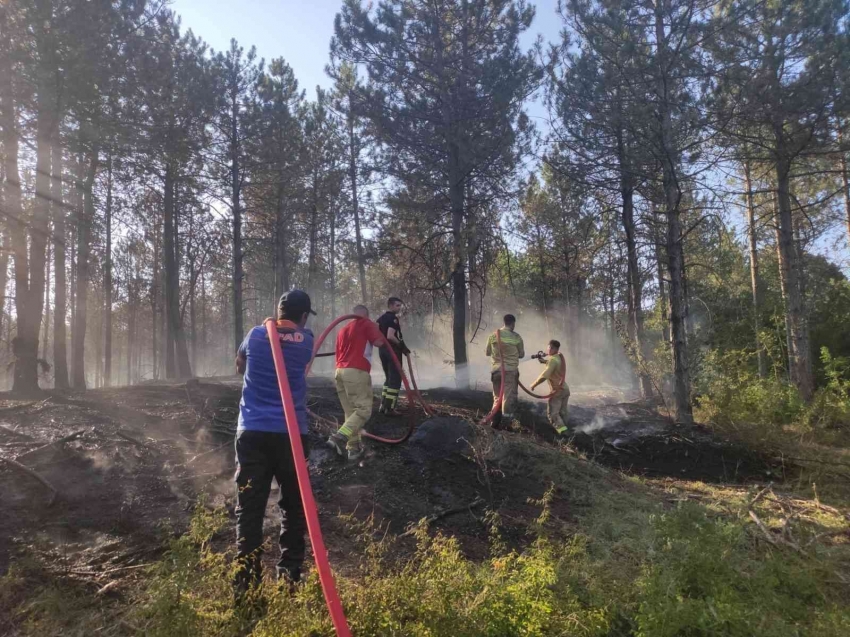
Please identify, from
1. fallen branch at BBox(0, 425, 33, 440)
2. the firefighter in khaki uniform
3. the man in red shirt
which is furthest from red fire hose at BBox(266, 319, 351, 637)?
the firefighter in khaki uniform

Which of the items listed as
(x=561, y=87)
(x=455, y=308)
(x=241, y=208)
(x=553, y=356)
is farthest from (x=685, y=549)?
(x=241, y=208)

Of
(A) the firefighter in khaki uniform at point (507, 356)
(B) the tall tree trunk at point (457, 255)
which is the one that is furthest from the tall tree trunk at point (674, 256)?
(B) the tall tree trunk at point (457, 255)

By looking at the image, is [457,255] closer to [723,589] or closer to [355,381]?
[355,381]

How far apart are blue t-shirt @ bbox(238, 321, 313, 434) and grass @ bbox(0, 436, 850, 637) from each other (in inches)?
22.3

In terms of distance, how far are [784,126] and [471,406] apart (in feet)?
29.0

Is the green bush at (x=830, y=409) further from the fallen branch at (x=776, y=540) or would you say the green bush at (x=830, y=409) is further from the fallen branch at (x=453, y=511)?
the fallen branch at (x=453, y=511)

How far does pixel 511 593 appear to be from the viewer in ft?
9.11

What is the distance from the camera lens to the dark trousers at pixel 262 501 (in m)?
2.98


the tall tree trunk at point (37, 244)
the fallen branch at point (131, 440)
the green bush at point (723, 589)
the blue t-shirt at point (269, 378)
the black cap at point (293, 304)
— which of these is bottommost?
the green bush at point (723, 589)

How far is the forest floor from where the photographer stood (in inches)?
147

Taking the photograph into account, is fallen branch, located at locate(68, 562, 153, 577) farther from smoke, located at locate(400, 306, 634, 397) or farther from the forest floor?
smoke, located at locate(400, 306, 634, 397)

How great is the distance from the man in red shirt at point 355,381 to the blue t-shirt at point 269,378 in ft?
7.32

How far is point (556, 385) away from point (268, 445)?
6.61 meters

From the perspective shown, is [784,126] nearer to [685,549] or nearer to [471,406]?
[471,406]
